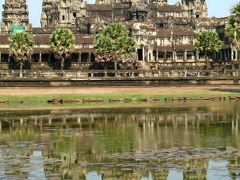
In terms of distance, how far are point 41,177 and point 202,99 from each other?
51.4 m

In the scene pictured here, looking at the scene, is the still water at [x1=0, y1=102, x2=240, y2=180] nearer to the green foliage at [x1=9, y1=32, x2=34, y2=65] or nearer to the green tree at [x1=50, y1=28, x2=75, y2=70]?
the green foliage at [x1=9, y1=32, x2=34, y2=65]

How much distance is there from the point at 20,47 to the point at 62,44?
9536mm

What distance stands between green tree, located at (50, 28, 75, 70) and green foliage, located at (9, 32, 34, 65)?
5.48 m

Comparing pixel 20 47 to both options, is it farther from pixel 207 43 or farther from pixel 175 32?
pixel 207 43

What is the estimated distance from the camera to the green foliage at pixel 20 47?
13262 centimetres

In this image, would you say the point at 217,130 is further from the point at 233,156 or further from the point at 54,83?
the point at 54,83

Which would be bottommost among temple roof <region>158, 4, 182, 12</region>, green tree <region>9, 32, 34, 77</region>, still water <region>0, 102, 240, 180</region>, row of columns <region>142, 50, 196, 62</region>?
still water <region>0, 102, 240, 180</region>

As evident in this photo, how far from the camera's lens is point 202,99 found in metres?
73.9

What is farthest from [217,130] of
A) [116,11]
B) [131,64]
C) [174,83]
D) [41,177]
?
[116,11]

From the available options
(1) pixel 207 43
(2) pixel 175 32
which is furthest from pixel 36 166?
(2) pixel 175 32

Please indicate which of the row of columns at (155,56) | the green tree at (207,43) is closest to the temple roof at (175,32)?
the row of columns at (155,56)

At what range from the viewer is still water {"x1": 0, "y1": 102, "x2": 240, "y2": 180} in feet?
82.4

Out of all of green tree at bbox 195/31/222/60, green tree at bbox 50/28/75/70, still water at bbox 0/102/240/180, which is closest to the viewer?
still water at bbox 0/102/240/180

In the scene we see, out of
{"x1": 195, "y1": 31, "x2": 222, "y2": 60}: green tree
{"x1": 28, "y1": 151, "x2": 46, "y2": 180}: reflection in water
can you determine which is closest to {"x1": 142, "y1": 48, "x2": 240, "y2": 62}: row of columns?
{"x1": 195, "y1": 31, "x2": 222, "y2": 60}: green tree
